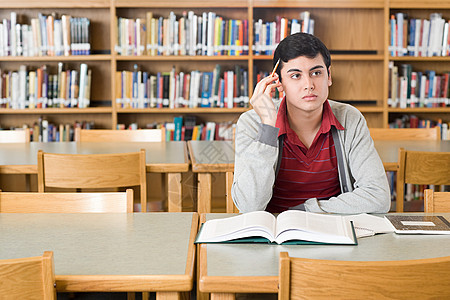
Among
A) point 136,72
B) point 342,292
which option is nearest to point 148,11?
point 136,72

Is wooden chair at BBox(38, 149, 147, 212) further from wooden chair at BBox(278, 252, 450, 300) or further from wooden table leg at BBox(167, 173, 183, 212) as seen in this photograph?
wooden chair at BBox(278, 252, 450, 300)

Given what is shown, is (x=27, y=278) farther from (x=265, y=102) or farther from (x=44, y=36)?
(x=44, y=36)

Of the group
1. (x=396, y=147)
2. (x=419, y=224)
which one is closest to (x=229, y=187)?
(x=419, y=224)

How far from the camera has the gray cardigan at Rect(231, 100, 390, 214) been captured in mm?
1612

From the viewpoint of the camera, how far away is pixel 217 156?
262cm

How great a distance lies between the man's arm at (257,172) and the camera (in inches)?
65.6

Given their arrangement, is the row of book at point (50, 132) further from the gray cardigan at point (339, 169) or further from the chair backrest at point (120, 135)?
the gray cardigan at point (339, 169)

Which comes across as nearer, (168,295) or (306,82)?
(168,295)

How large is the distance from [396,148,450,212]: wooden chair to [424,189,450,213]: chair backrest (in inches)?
31.4

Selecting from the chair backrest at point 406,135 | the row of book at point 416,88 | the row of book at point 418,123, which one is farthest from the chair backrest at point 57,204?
the row of book at point 418,123

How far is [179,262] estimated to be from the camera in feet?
3.65

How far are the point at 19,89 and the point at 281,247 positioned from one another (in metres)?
3.43

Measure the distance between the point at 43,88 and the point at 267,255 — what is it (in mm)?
3375

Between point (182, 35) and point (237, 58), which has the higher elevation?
point (182, 35)
